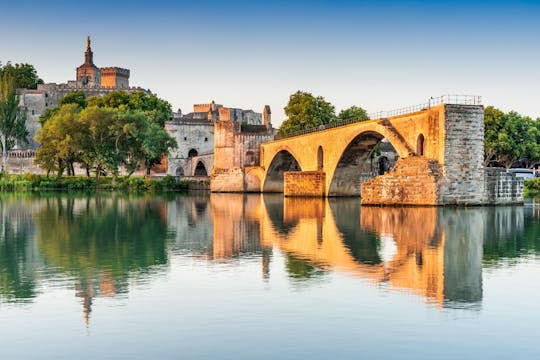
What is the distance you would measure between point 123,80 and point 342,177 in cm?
8345

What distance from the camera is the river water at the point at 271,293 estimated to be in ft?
33.4

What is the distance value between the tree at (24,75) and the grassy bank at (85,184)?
46817mm

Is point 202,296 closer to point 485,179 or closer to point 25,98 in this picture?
point 485,179

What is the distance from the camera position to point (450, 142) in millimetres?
36062

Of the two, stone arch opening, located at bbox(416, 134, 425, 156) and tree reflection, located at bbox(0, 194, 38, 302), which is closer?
tree reflection, located at bbox(0, 194, 38, 302)

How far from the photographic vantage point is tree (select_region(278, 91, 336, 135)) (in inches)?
2729

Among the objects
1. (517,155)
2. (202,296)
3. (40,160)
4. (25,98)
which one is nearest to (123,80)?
(25,98)

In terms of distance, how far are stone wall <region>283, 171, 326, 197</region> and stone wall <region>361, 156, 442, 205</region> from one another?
Answer: 44.4 ft

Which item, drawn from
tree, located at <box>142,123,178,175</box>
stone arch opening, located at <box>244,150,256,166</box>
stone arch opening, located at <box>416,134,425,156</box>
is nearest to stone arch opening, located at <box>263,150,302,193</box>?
stone arch opening, located at <box>244,150,256,166</box>

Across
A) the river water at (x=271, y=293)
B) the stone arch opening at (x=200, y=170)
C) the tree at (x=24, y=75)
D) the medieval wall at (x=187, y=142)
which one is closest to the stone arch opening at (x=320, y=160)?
the river water at (x=271, y=293)

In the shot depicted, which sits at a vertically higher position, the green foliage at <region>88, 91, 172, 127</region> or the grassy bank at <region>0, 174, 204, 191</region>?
the green foliage at <region>88, 91, 172, 127</region>

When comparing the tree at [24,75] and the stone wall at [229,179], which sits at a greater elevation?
the tree at [24,75]

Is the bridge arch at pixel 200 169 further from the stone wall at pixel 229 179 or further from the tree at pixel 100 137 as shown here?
the tree at pixel 100 137

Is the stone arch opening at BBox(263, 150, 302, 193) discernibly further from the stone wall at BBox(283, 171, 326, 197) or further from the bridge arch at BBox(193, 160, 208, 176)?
the bridge arch at BBox(193, 160, 208, 176)
